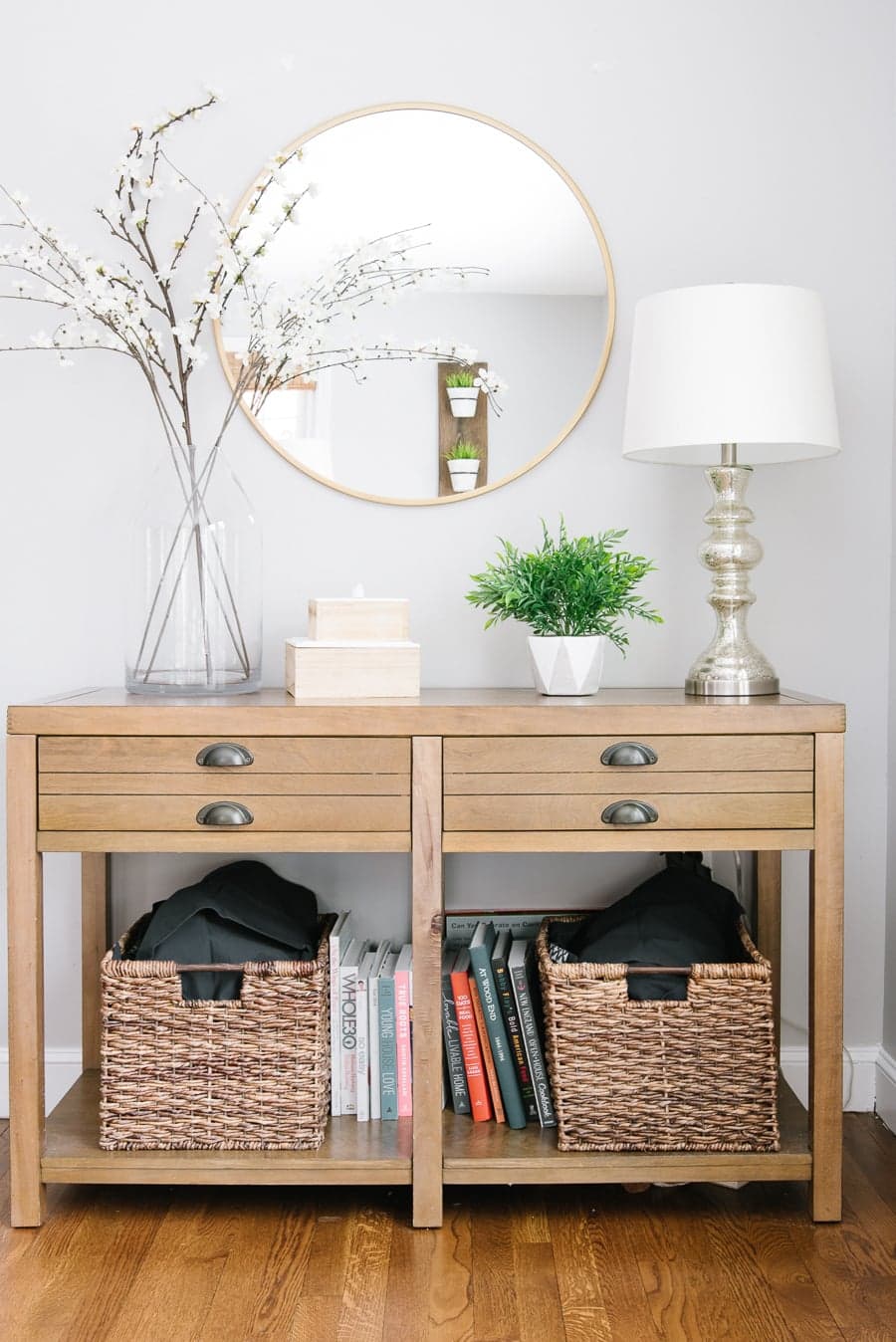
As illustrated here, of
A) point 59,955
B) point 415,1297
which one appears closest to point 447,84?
point 59,955

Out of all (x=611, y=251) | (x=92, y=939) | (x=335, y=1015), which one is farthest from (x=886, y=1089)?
(x=611, y=251)

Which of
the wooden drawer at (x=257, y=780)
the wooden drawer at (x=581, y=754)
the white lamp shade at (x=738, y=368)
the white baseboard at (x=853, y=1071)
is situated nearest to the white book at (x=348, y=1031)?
the wooden drawer at (x=257, y=780)

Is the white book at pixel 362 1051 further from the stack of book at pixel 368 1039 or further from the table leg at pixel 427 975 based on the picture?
the table leg at pixel 427 975

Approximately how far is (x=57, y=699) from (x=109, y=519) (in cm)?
50

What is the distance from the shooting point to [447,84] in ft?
7.39

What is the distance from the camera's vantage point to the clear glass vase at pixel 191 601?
6.75 ft

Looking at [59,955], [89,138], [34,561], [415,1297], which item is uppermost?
[89,138]

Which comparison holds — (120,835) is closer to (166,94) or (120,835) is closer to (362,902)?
(362,902)

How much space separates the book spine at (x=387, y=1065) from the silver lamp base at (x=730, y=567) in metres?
0.75

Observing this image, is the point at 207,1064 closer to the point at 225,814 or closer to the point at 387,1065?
the point at 387,1065

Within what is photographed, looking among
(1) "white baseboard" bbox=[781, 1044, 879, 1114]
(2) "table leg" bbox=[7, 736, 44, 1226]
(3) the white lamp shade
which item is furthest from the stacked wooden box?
(1) "white baseboard" bbox=[781, 1044, 879, 1114]

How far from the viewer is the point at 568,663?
6.42 ft

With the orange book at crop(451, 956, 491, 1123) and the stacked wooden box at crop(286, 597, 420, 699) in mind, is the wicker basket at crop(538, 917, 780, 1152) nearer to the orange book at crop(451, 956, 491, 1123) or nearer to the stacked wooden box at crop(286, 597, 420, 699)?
the orange book at crop(451, 956, 491, 1123)

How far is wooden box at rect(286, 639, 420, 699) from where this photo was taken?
190 centimetres
